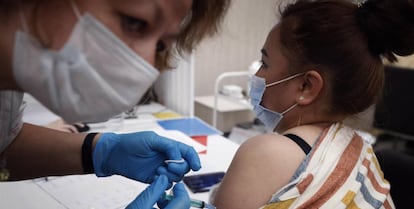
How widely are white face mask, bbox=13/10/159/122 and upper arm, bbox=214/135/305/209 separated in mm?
382

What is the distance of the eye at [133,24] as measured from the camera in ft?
2.07

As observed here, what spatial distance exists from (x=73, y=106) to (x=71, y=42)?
103 mm

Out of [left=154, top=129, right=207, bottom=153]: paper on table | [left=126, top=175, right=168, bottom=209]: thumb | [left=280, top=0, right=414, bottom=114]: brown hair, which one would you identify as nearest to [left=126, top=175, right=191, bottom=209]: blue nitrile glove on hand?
[left=126, top=175, right=168, bottom=209]: thumb

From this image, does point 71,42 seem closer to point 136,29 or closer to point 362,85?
point 136,29

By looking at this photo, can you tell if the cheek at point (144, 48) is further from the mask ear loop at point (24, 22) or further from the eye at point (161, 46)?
the mask ear loop at point (24, 22)

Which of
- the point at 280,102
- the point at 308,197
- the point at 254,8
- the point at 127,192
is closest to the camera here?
the point at 308,197

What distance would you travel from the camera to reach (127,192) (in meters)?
1.29

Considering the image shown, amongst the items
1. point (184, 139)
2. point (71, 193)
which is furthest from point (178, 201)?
point (184, 139)

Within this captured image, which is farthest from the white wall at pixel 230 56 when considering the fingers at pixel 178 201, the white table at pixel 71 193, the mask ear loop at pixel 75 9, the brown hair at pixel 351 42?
the mask ear loop at pixel 75 9

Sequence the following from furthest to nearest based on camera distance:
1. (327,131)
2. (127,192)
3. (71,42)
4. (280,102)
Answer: (127,192) → (280,102) → (327,131) → (71,42)

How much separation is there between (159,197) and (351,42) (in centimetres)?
59

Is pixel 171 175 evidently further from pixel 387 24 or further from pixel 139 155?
pixel 387 24

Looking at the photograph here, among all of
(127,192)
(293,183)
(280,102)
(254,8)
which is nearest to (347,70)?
(280,102)

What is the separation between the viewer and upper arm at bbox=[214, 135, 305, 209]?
0.95 metres
